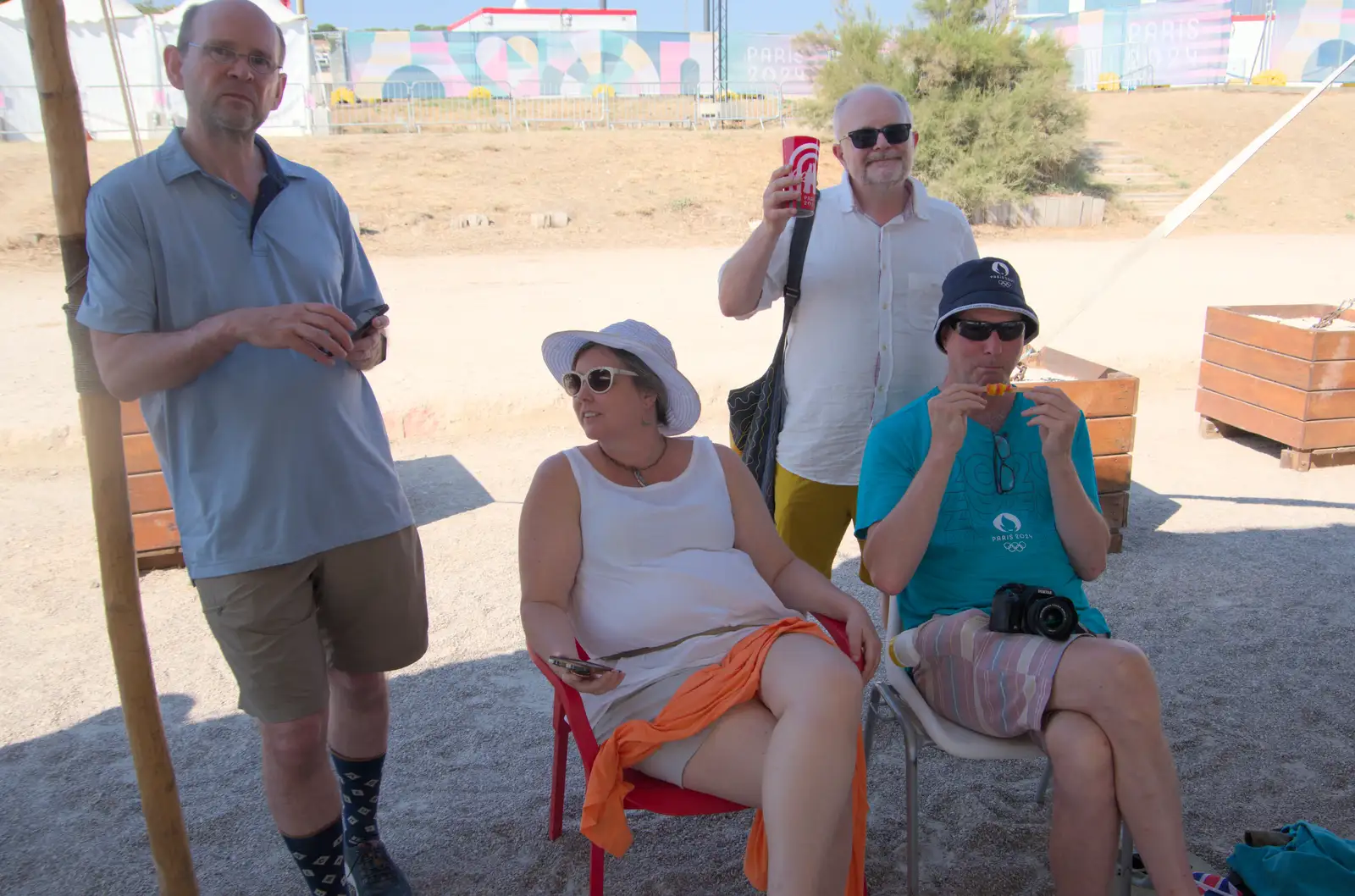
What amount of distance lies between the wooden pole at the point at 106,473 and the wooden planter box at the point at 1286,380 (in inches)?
226

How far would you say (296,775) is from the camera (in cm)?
219

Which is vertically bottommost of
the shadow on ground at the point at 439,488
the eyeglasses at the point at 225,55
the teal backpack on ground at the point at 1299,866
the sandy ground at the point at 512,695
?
the shadow on ground at the point at 439,488

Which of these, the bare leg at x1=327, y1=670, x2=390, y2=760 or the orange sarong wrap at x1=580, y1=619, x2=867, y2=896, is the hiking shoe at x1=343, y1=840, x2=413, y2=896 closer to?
the bare leg at x1=327, y1=670, x2=390, y2=760

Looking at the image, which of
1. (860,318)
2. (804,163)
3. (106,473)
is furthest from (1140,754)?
(106,473)

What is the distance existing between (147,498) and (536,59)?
34815mm

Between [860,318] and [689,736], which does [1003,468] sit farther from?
[689,736]

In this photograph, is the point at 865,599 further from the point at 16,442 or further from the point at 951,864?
the point at 16,442

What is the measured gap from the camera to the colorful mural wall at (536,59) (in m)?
34.4

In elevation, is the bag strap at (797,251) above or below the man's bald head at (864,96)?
below

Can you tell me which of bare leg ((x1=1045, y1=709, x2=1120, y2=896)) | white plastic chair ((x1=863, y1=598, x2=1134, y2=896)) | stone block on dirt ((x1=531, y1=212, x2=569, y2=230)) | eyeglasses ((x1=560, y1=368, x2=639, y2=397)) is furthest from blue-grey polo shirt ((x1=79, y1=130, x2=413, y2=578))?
stone block on dirt ((x1=531, y1=212, x2=569, y2=230))

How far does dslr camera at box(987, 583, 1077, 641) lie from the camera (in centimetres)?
229

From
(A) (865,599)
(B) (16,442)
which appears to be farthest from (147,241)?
(B) (16,442)

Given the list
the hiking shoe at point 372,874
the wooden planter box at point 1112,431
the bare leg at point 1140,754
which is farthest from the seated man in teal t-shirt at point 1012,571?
the wooden planter box at point 1112,431

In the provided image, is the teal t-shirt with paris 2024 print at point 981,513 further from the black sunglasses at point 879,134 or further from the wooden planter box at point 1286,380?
the wooden planter box at point 1286,380
